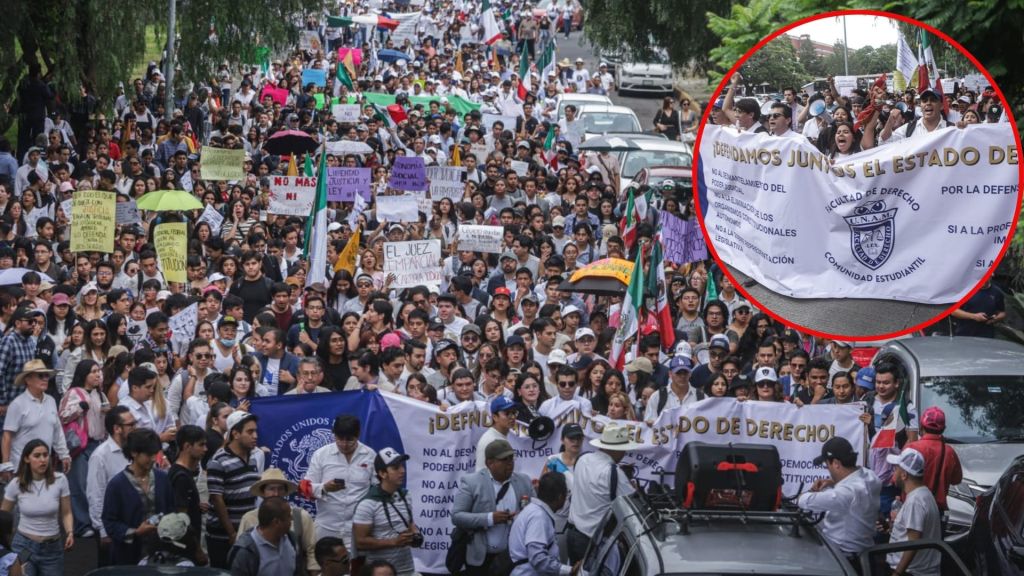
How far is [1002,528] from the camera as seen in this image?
9.61 meters

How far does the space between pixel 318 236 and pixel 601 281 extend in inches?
121

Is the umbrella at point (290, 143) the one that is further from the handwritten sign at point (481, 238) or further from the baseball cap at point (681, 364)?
the baseball cap at point (681, 364)

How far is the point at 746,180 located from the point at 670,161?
51.8ft

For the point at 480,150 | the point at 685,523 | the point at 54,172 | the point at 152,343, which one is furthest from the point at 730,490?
the point at 480,150

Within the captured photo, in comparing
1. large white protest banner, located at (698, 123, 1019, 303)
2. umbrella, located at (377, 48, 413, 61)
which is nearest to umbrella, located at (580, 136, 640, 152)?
large white protest banner, located at (698, 123, 1019, 303)

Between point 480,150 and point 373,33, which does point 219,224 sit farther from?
point 373,33

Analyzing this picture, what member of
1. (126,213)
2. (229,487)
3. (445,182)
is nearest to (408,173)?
(445,182)

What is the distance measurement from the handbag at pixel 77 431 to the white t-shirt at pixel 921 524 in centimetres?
595

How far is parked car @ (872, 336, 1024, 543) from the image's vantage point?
11.7 m

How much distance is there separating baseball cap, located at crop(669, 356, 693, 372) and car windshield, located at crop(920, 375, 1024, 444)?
1.85m

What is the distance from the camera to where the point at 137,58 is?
27.3m

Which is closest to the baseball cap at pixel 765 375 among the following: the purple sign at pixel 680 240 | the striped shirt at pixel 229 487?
the purple sign at pixel 680 240

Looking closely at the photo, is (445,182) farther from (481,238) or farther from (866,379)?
(866,379)

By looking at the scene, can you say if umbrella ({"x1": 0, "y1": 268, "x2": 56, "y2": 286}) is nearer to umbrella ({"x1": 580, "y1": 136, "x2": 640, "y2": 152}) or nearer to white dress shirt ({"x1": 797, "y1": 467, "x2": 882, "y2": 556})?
white dress shirt ({"x1": 797, "y1": 467, "x2": 882, "y2": 556})
